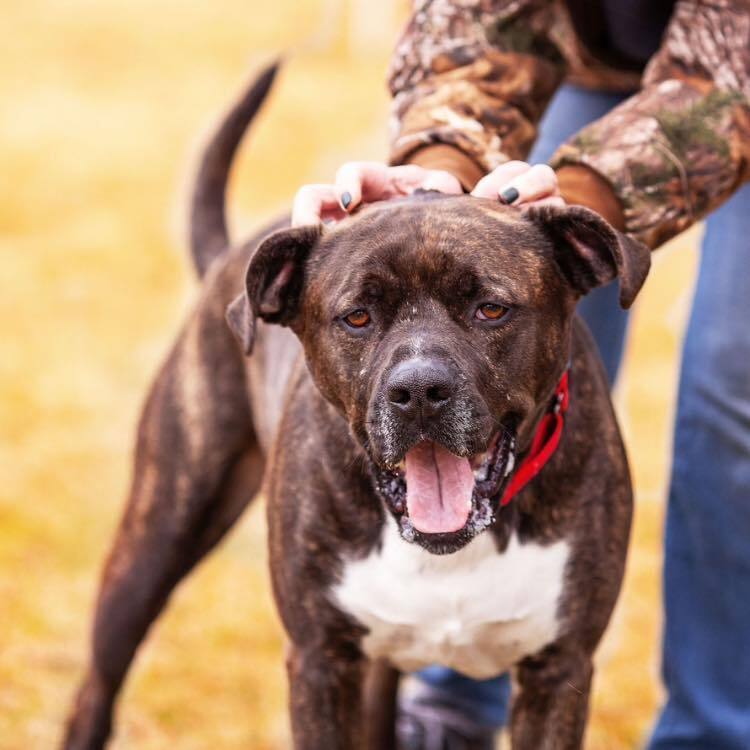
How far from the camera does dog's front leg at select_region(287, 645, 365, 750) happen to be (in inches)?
118

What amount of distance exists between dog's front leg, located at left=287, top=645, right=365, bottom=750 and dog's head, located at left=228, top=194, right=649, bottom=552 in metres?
0.41

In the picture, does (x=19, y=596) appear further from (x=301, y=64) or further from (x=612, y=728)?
(x=301, y=64)

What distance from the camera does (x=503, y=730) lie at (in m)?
4.25

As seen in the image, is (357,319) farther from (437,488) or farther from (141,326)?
(141,326)

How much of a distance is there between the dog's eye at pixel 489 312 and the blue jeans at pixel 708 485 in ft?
3.11

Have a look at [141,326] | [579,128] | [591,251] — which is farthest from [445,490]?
[141,326]

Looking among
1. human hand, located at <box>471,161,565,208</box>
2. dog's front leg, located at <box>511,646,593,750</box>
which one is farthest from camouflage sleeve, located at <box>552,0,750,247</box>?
dog's front leg, located at <box>511,646,593,750</box>

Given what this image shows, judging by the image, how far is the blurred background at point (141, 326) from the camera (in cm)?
459

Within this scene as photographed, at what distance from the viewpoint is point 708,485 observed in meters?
3.60

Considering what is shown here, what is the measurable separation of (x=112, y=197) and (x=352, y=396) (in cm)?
774

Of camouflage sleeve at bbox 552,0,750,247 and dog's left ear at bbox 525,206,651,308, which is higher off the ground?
camouflage sleeve at bbox 552,0,750,247

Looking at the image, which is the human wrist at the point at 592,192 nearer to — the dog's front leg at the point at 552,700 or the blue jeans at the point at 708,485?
the blue jeans at the point at 708,485

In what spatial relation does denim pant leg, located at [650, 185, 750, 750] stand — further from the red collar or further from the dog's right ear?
the dog's right ear

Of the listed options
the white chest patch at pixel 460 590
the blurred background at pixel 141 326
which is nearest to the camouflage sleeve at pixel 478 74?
the white chest patch at pixel 460 590
